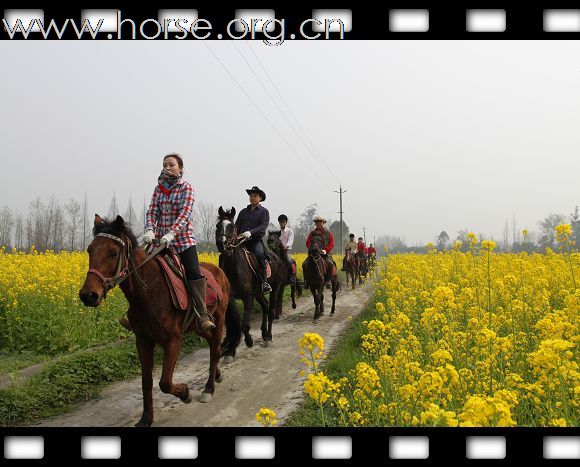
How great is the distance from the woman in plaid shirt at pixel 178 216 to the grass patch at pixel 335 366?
137 centimetres

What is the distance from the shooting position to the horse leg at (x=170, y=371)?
4070 mm

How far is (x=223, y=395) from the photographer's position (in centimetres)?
519

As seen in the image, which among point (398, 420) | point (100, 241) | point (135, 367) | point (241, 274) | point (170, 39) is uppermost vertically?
point (170, 39)

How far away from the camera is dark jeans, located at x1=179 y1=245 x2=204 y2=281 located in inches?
188

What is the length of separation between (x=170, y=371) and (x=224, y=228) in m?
3.28

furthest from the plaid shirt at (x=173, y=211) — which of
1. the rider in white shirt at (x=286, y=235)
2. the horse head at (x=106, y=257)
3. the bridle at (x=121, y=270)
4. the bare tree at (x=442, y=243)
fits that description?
the bare tree at (x=442, y=243)

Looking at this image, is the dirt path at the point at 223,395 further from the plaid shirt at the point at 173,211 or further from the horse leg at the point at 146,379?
the plaid shirt at the point at 173,211

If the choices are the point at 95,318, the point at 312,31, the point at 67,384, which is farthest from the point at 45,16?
the point at 95,318

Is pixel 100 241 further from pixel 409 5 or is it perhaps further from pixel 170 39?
pixel 409 5

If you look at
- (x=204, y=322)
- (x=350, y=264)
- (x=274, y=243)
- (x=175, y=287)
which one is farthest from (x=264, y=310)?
(x=350, y=264)

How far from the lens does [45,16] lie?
11.6 ft

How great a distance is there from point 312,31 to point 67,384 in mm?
4909

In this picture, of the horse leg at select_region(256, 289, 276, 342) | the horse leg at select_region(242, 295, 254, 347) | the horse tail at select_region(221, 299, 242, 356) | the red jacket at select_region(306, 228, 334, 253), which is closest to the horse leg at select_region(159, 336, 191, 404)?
the horse tail at select_region(221, 299, 242, 356)

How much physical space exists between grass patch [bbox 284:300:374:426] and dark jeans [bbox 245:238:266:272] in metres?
2.08
